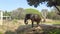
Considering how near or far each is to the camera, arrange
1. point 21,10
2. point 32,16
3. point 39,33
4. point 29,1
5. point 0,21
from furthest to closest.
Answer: point 21,10 < point 0,21 < point 32,16 < point 29,1 < point 39,33

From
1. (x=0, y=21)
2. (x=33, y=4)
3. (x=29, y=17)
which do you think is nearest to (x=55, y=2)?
(x=33, y=4)

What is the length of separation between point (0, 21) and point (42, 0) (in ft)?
26.3

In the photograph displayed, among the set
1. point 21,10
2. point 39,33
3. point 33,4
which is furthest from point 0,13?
point 21,10

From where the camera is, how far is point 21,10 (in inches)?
1858

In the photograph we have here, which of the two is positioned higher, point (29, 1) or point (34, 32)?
point (29, 1)

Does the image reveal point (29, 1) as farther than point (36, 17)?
No

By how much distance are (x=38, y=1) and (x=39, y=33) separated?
2412mm

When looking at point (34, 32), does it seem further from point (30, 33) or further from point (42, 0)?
point (42, 0)

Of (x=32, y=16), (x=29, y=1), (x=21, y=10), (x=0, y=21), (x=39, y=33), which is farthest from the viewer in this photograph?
(x=21, y=10)

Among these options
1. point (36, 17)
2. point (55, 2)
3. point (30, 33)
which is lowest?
point (30, 33)

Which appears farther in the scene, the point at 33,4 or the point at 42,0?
the point at 33,4

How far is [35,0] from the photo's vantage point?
13477 mm

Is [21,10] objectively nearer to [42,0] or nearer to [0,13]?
[0,13]

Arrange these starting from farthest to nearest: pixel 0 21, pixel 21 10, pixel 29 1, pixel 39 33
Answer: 1. pixel 21 10
2. pixel 0 21
3. pixel 29 1
4. pixel 39 33
